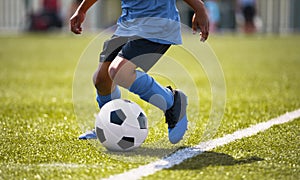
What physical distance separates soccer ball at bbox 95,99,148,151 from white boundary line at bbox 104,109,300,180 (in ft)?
0.97

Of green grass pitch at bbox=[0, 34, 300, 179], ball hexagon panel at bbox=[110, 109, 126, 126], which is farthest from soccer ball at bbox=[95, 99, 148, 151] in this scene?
green grass pitch at bbox=[0, 34, 300, 179]

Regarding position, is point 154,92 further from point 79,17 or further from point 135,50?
point 79,17

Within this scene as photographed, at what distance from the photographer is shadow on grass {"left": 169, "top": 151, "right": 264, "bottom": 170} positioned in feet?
12.6

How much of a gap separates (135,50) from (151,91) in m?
0.30

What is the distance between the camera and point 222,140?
470 centimetres

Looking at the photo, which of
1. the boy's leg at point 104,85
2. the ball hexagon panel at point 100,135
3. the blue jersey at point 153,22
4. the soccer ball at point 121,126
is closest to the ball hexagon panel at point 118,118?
the soccer ball at point 121,126

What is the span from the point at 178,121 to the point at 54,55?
1154 centimetres

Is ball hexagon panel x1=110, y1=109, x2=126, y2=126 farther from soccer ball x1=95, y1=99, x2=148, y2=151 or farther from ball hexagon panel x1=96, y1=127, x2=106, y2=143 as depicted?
ball hexagon panel x1=96, y1=127, x2=106, y2=143

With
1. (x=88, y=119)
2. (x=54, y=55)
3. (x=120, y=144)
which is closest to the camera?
(x=120, y=144)

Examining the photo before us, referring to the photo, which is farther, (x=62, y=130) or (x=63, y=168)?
(x=62, y=130)

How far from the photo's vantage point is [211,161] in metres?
3.97

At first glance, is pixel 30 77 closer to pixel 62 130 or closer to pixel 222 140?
pixel 62 130

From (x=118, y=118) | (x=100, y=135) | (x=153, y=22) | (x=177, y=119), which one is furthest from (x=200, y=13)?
(x=100, y=135)

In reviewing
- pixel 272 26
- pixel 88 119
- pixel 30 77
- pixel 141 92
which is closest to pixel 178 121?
pixel 141 92
